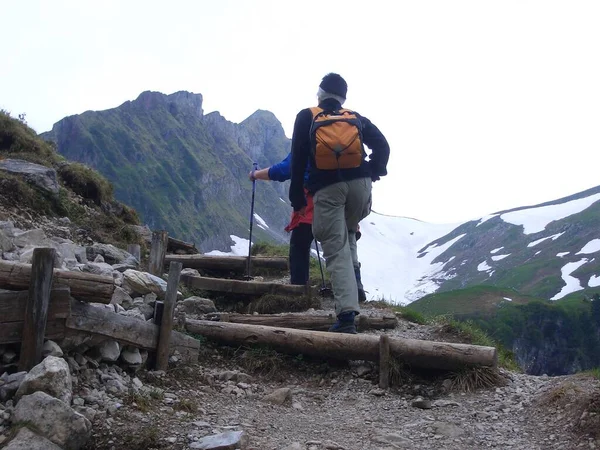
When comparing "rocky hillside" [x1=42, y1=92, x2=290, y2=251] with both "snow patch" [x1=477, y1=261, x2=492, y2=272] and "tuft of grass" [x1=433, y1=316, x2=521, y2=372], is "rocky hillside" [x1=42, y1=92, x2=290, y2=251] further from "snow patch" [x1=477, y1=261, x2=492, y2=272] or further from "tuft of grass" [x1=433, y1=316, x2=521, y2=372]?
"tuft of grass" [x1=433, y1=316, x2=521, y2=372]

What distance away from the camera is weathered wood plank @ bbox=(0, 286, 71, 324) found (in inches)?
163

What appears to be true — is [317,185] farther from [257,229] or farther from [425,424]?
[257,229]

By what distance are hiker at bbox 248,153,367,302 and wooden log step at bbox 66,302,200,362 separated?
3.33 metres

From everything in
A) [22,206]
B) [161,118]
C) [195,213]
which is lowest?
[22,206]

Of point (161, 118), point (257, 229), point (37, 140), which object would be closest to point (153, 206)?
point (257, 229)

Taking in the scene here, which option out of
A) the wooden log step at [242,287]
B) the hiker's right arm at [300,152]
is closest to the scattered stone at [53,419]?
the hiker's right arm at [300,152]

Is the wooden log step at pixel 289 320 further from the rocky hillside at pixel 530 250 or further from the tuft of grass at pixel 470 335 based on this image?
the rocky hillside at pixel 530 250

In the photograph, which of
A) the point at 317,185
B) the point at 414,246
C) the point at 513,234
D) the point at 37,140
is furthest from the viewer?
the point at 414,246

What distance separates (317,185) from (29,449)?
420cm

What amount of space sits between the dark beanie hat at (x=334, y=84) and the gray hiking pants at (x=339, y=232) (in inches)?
46.0

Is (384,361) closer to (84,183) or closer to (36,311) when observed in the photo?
(36,311)

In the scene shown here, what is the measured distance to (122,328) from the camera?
16.4 feet

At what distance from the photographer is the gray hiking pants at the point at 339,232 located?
663 cm

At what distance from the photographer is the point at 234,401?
5.23m
